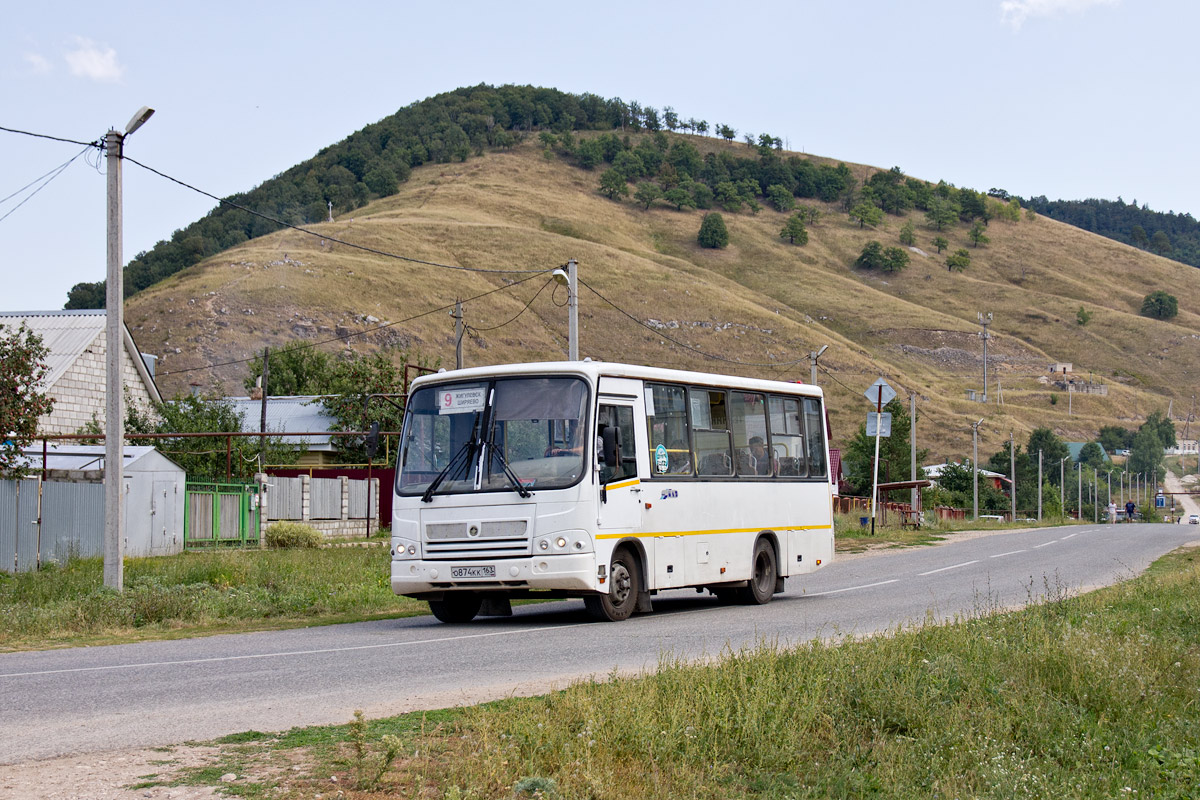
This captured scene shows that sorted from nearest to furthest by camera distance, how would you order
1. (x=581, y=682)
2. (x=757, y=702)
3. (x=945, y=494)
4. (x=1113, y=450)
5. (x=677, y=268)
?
(x=757, y=702) < (x=581, y=682) < (x=945, y=494) < (x=1113, y=450) < (x=677, y=268)

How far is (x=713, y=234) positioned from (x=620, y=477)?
16327 cm

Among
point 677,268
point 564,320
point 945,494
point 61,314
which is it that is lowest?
point 945,494

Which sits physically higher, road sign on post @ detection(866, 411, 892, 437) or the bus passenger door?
road sign on post @ detection(866, 411, 892, 437)

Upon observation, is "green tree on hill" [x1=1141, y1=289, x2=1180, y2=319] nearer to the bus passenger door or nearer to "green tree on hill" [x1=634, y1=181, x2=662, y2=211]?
"green tree on hill" [x1=634, y1=181, x2=662, y2=211]

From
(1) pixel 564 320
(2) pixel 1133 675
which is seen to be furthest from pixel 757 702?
(1) pixel 564 320

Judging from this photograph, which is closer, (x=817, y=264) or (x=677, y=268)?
(x=677, y=268)

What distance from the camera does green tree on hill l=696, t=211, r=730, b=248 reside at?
174250mm

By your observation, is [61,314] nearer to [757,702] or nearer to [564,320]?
[757,702]

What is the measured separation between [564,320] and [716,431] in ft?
305

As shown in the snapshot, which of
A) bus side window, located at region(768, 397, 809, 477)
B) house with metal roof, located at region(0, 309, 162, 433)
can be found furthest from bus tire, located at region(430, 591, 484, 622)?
house with metal roof, located at region(0, 309, 162, 433)

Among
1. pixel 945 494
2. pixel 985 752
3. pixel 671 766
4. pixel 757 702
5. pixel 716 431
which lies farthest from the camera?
pixel 945 494

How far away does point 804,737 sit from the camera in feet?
22.2

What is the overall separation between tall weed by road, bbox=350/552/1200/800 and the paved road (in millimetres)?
1468

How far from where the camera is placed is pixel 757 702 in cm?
702
